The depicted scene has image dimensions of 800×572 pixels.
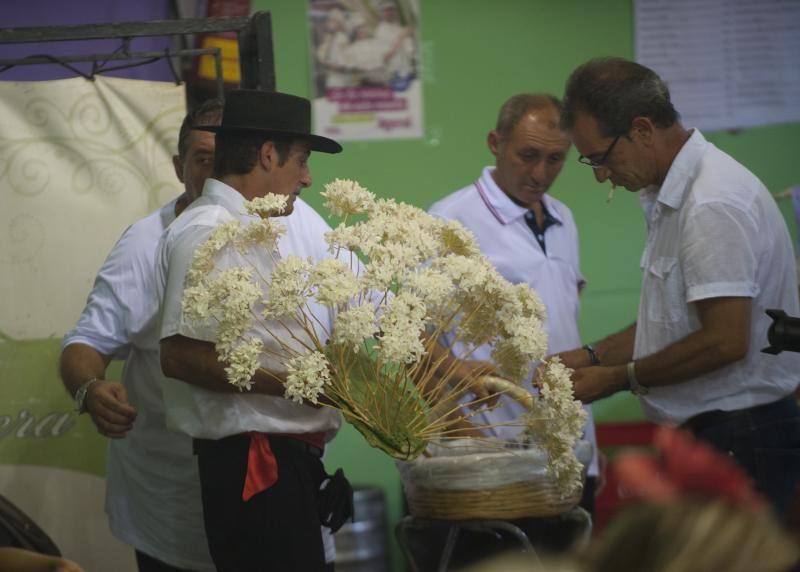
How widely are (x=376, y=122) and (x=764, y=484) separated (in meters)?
2.82

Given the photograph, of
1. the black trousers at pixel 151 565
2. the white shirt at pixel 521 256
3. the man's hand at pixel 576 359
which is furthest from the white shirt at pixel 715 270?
the black trousers at pixel 151 565

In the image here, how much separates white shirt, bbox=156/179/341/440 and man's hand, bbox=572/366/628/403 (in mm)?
629

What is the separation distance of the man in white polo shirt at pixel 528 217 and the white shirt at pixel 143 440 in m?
1.05

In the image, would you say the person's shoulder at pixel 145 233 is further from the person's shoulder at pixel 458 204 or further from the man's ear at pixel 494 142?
the man's ear at pixel 494 142

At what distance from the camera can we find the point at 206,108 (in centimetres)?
312

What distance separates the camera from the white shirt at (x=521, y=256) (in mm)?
3494

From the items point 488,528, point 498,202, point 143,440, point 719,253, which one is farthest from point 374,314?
point 498,202

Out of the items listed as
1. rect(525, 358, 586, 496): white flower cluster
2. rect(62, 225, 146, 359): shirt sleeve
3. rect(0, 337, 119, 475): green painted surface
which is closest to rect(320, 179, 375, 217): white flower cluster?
rect(525, 358, 586, 496): white flower cluster

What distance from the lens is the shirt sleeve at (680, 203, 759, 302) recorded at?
2463mm

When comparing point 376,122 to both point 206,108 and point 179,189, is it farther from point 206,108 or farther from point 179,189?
point 206,108

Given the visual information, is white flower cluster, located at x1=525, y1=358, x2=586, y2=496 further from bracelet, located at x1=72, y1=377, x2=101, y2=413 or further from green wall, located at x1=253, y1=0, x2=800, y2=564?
green wall, located at x1=253, y1=0, x2=800, y2=564

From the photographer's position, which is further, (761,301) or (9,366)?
(9,366)

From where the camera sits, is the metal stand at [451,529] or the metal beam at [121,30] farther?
the metal beam at [121,30]

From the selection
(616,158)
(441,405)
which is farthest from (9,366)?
(616,158)
